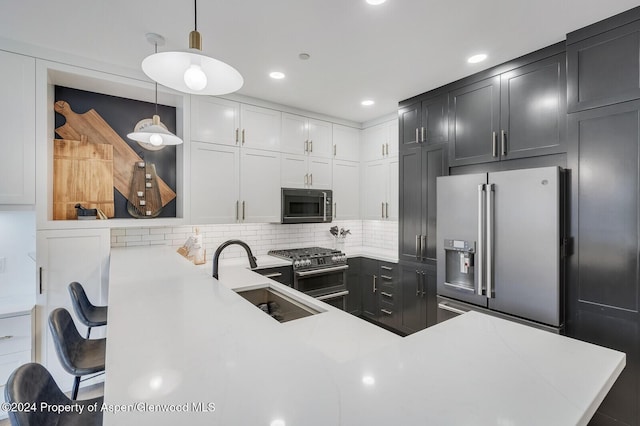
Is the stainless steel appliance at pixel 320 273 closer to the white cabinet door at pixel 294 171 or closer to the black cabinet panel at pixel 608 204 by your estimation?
the white cabinet door at pixel 294 171

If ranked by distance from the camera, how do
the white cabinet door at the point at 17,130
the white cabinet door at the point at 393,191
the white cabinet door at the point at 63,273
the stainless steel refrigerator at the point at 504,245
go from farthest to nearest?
the white cabinet door at the point at 393,191, the white cabinet door at the point at 63,273, the white cabinet door at the point at 17,130, the stainless steel refrigerator at the point at 504,245

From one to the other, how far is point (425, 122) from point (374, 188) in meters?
1.14

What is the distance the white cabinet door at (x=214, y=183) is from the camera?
299cm

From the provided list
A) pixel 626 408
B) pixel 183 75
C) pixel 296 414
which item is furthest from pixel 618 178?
pixel 183 75

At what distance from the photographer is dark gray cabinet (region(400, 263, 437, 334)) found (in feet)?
9.97

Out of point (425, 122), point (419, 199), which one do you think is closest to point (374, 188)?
point (419, 199)

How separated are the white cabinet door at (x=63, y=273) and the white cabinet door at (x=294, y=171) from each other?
1841mm

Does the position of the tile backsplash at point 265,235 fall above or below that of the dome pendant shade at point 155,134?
below

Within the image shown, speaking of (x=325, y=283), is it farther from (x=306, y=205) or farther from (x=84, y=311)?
(x=84, y=311)

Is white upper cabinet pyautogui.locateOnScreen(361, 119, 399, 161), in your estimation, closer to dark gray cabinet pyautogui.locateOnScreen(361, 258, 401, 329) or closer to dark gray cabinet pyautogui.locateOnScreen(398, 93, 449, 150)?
dark gray cabinet pyautogui.locateOnScreen(398, 93, 449, 150)

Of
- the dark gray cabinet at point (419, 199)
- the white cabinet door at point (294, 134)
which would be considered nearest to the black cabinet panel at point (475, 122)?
the dark gray cabinet at point (419, 199)

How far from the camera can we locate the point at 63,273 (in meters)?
2.38

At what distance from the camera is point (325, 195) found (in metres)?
3.83

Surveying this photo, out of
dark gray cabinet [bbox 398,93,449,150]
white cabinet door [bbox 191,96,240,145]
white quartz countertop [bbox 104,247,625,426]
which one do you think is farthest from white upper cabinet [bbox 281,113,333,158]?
white quartz countertop [bbox 104,247,625,426]
